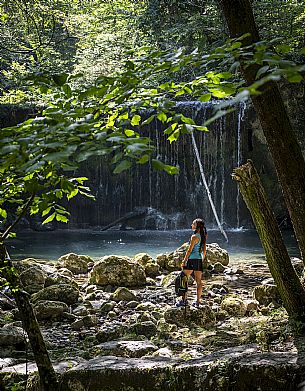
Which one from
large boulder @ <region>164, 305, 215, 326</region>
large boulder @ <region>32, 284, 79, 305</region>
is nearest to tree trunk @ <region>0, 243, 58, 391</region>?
large boulder @ <region>164, 305, 215, 326</region>

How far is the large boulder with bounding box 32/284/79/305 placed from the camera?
7406 millimetres

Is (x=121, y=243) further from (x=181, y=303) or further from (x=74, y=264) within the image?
(x=181, y=303)

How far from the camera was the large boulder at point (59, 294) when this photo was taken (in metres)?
7.41

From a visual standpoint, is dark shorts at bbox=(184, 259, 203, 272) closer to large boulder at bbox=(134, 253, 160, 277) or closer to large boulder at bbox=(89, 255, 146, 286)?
large boulder at bbox=(89, 255, 146, 286)

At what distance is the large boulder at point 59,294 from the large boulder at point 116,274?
1748mm

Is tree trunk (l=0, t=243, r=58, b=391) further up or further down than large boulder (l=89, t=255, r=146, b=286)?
further up

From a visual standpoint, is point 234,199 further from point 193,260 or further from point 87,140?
point 87,140

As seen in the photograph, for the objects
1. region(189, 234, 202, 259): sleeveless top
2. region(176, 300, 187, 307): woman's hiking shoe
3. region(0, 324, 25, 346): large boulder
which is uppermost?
region(189, 234, 202, 259): sleeveless top

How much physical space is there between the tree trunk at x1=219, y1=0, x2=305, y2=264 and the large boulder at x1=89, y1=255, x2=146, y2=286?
584 cm

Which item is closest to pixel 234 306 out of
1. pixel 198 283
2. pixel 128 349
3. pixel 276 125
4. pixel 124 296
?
pixel 198 283

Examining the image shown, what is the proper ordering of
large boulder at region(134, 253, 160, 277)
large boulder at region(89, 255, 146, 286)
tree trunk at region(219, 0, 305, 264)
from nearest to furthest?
1. tree trunk at region(219, 0, 305, 264)
2. large boulder at region(89, 255, 146, 286)
3. large boulder at region(134, 253, 160, 277)

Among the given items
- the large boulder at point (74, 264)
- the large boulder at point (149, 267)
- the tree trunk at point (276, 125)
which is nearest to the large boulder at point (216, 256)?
the large boulder at point (149, 267)

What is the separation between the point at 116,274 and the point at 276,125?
6195 millimetres

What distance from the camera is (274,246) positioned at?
476 cm
